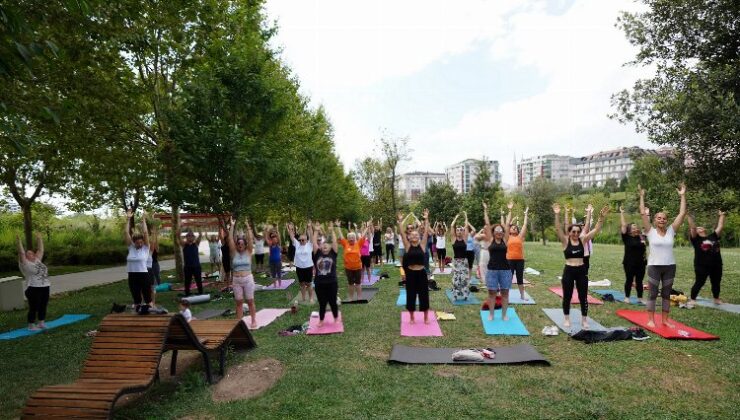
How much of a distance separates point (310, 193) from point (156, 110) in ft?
30.4

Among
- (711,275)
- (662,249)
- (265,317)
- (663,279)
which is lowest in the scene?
(265,317)

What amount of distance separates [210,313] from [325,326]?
11.5ft

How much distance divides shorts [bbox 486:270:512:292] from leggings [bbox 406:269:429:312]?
130 cm

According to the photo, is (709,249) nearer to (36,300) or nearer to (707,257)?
(707,257)

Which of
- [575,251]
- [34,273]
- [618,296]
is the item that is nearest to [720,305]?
[618,296]

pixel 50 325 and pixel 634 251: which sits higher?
pixel 634 251

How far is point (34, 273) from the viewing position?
916 centimetres

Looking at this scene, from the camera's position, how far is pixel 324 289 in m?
8.35

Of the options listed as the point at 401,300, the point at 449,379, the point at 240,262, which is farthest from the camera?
the point at 401,300

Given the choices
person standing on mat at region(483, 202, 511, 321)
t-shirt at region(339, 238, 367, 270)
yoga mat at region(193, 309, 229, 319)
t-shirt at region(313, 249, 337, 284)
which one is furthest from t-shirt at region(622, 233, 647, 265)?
yoga mat at region(193, 309, 229, 319)

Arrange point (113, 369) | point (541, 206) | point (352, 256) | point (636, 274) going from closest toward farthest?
point (113, 369) → point (636, 274) → point (352, 256) → point (541, 206)

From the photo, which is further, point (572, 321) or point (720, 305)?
point (720, 305)

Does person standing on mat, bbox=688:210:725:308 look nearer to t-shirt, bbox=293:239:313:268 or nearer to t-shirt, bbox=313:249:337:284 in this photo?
t-shirt, bbox=313:249:337:284

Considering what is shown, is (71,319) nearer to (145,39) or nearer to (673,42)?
(145,39)
